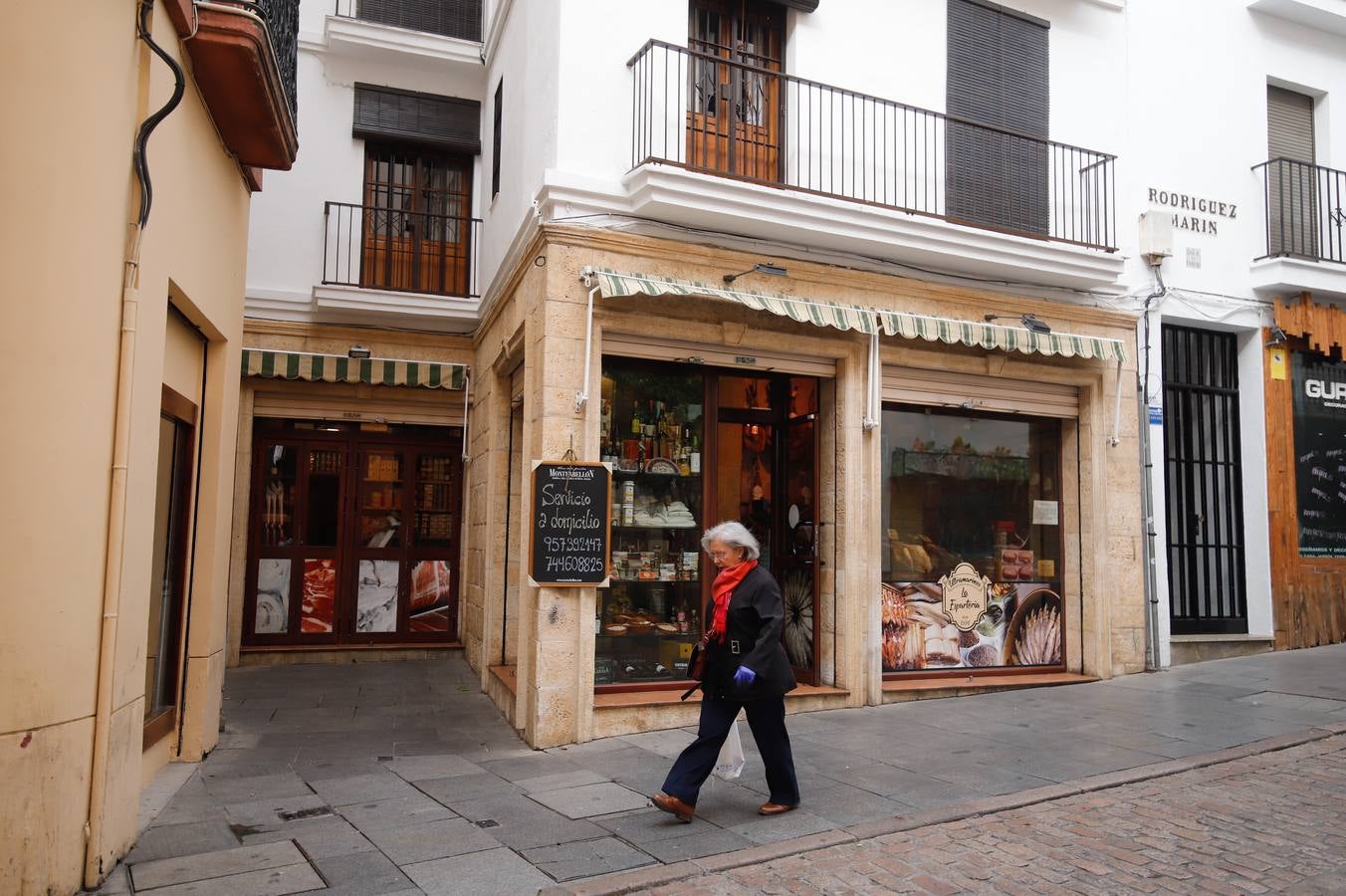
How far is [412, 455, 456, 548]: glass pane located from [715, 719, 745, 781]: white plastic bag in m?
7.43

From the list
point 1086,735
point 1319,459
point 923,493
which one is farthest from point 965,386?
point 1319,459

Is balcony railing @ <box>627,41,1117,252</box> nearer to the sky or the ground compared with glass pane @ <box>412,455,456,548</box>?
nearer to the sky

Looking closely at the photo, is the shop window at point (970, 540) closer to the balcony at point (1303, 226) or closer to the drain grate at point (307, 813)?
the balcony at point (1303, 226)

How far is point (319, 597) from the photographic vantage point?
39.3ft

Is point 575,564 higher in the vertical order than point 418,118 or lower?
lower

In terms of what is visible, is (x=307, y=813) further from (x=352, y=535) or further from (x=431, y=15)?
(x=431, y=15)

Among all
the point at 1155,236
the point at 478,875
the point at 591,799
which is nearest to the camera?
the point at 478,875

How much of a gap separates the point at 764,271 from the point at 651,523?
7.91 feet

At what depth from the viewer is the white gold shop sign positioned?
10.7 meters

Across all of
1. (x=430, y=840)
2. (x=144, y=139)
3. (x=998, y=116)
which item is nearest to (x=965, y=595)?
(x=998, y=116)

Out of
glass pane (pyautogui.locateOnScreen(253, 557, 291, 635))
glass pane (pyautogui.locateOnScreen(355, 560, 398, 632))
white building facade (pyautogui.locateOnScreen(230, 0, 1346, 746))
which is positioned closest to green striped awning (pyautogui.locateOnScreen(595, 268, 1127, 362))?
white building facade (pyautogui.locateOnScreen(230, 0, 1346, 746))

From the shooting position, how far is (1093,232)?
33.7 feet

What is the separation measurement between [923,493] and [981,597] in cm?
122

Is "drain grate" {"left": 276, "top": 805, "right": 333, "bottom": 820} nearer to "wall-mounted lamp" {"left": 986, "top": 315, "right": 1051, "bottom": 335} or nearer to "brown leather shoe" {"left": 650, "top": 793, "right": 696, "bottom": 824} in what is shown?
"brown leather shoe" {"left": 650, "top": 793, "right": 696, "bottom": 824}
